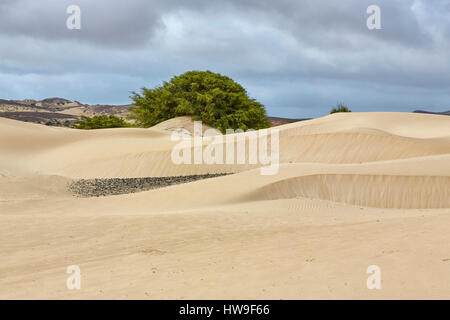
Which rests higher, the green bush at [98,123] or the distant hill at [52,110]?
the distant hill at [52,110]

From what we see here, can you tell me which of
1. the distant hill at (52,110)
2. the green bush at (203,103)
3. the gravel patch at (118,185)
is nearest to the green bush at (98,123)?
the green bush at (203,103)

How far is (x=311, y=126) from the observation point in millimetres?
21641

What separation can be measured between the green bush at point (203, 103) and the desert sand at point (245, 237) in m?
20.8

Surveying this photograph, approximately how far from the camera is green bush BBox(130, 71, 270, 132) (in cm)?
3659

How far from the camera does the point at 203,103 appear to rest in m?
37.0

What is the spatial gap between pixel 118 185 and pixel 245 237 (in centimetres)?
1062

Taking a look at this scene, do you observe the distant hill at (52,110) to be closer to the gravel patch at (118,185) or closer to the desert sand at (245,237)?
the gravel patch at (118,185)

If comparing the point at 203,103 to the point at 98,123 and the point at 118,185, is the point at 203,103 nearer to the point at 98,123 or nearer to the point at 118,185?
the point at 98,123

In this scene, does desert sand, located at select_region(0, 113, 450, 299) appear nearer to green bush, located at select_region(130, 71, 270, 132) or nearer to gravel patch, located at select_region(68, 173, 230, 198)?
gravel patch, located at select_region(68, 173, 230, 198)

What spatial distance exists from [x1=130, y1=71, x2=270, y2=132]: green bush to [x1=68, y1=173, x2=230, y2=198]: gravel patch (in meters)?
18.2

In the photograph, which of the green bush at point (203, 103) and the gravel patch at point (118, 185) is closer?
the gravel patch at point (118, 185)

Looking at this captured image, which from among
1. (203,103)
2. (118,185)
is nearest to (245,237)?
(118,185)

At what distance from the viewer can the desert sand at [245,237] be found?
15.3 feet

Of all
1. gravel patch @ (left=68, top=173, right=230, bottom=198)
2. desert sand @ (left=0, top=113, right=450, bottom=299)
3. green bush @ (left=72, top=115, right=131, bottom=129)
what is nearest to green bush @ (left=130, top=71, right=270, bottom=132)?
green bush @ (left=72, top=115, right=131, bottom=129)
